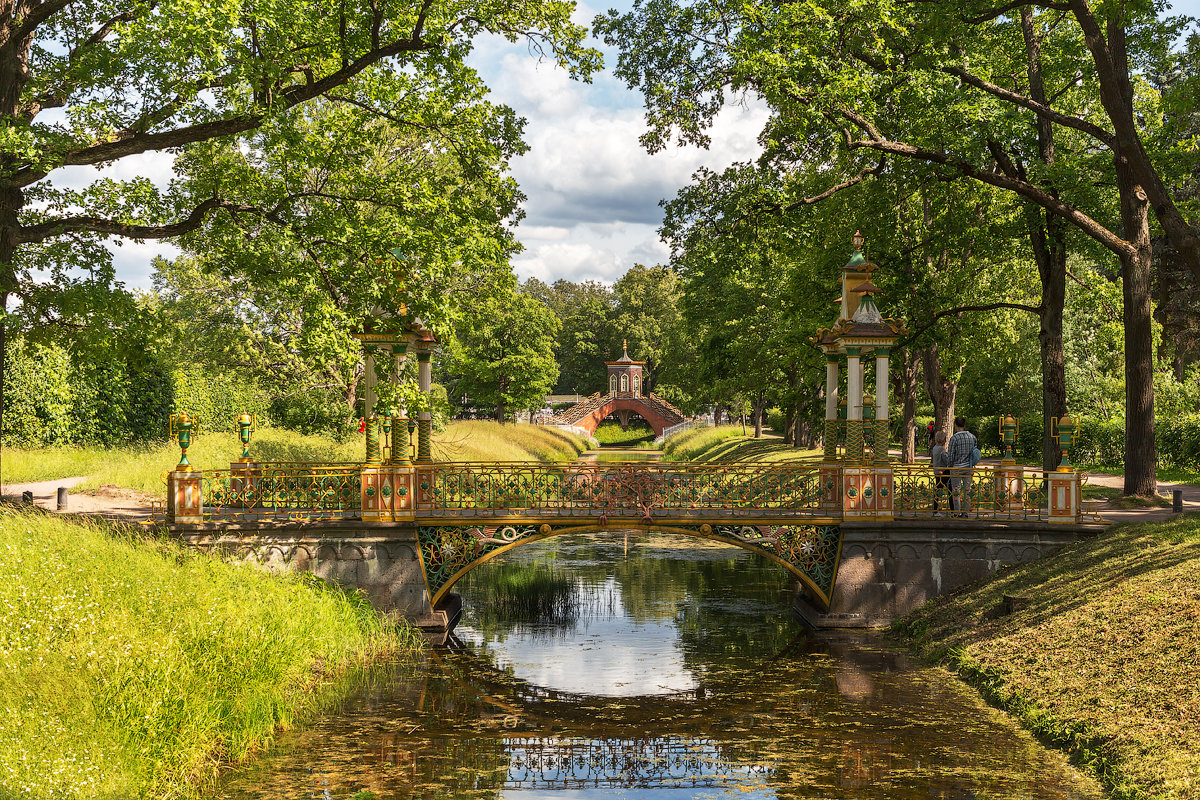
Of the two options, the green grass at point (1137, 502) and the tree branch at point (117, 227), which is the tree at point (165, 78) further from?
Result: the green grass at point (1137, 502)

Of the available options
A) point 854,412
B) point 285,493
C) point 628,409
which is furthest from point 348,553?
point 628,409

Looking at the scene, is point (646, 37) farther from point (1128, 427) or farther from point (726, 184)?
point (1128, 427)

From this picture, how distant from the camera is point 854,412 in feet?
58.2

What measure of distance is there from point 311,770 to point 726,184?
46.0 ft

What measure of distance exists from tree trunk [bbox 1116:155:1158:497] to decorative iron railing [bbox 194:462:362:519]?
49.6ft

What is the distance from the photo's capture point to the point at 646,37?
19453 mm

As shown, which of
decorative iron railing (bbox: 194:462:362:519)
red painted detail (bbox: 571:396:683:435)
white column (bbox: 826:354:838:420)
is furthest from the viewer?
red painted detail (bbox: 571:396:683:435)

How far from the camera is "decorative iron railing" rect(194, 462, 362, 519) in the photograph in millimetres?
16891

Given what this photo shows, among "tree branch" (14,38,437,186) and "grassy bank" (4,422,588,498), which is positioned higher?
"tree branch" (14,38,437,186)

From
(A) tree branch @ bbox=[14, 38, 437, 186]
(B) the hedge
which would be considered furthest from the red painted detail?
(A) tree branch @ bbox=[14, 38, 437, 186]

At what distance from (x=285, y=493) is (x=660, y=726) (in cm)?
864

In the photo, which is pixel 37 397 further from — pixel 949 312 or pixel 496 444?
pixel 949 312

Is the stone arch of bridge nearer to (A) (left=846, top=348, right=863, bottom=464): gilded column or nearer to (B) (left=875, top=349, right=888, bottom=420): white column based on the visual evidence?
(A) (left=846, top=348, right=863, bottom=464): gilded column

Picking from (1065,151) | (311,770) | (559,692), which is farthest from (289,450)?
(1065,151)
